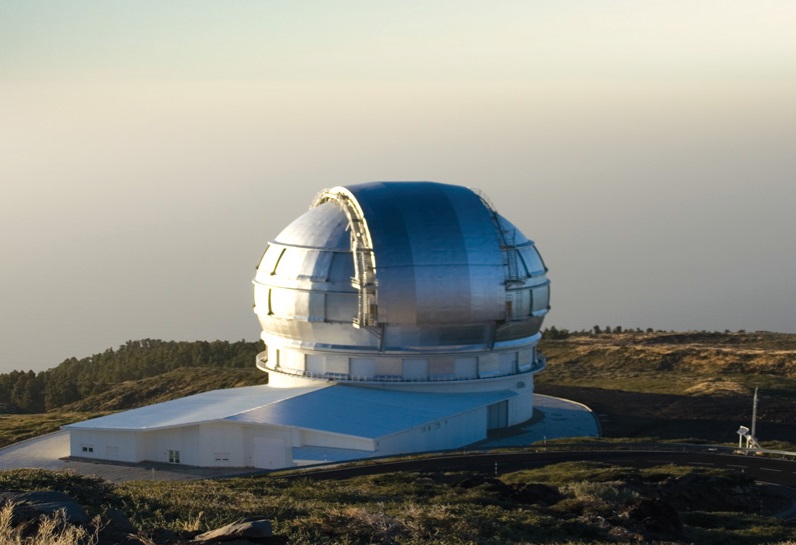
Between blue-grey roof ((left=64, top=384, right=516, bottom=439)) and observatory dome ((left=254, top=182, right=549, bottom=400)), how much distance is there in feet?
4.69

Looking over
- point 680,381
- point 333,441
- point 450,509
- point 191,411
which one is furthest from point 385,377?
point 450,509

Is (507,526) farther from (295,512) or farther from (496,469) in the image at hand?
(496,469)

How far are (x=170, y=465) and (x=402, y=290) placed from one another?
12595 millimetres

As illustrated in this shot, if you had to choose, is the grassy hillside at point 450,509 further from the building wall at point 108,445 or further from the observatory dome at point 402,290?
the observatory dome at point 402,290

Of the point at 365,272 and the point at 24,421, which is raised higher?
the point at 365,272

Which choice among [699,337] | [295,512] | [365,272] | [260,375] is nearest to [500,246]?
[365,272]

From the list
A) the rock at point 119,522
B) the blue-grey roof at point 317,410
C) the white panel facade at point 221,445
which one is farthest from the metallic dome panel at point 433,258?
the rock at point 119,522

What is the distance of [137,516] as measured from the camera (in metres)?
21.0

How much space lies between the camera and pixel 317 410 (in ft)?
156

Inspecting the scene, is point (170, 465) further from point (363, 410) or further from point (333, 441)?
point (363, 410)

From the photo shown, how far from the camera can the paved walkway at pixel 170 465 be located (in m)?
44.3

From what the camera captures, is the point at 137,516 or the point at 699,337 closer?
the point at 137,516

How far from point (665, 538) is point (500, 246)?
28.5 metres

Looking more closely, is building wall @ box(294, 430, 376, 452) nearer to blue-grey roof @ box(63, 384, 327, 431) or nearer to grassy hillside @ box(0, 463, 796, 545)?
blue-grey roof @ box(63, 384, 327, 431)
